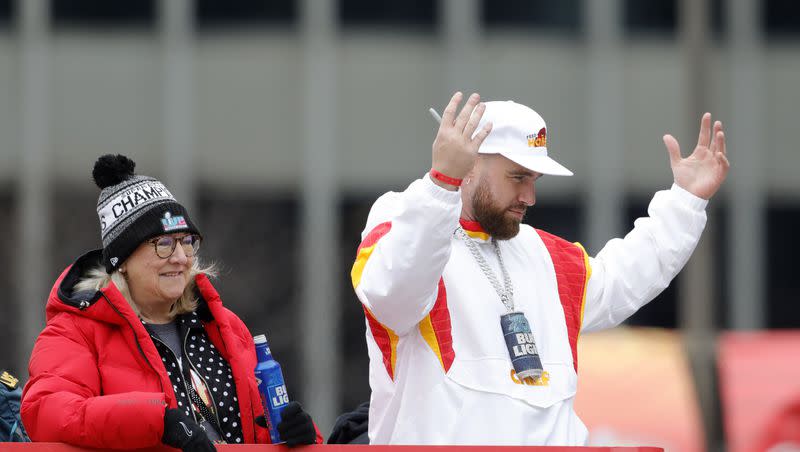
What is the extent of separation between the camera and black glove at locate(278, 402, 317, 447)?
4414 mm

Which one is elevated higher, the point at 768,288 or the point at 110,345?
the point at 110,345

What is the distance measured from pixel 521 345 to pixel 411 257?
22.3 inches

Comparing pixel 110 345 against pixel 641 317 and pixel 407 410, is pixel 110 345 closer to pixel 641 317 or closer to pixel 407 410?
pixel 407 410

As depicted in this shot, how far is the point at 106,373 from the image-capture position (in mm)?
4762

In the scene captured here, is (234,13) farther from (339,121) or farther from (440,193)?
(440,193)

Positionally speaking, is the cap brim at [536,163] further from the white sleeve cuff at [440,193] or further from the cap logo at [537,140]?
the white sleeve cuff at [440,193]

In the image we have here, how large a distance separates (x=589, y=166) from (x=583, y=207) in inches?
16.8

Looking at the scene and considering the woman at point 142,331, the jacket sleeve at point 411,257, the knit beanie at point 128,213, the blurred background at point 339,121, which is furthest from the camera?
the blurred background at point 339,121

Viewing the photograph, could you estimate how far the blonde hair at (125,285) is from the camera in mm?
5004

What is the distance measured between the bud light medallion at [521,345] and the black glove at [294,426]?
80 centimetres

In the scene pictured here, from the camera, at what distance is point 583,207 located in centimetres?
1513

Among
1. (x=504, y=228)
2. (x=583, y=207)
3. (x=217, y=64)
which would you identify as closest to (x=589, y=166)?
(x=583, y=207)

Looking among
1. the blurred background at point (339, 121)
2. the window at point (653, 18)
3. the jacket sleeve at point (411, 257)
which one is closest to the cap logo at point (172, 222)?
the jacket sleeve at point (411, 257)

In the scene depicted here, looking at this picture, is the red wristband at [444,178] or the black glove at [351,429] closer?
the red wristband at [444,178]
